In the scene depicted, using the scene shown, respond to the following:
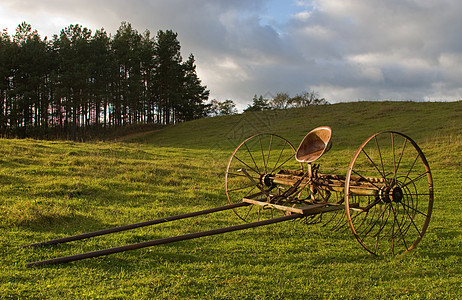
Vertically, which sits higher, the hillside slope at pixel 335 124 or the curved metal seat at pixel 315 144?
the hillside slope at pixel 335 124

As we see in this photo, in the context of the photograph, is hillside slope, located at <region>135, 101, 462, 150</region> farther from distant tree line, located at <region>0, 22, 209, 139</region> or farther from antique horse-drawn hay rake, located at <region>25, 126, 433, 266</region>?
antique horse-drawn hay rake, located at <region>25, 126, 433, 266</region>

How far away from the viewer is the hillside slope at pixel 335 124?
2292 cm

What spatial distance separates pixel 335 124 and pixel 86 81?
24.6m

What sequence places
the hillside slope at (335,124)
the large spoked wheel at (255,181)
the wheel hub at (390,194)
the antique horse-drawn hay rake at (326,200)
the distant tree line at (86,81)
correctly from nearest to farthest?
1. the antique horse-drawn hay rake at (326,200)
2. the wheel hub at (390,194)
3. the large spoked wheel at (255,181)
4. the hillside slope at (335,124)
5. the distant tree line at (86,81)

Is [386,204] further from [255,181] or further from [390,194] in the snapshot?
[255,181]

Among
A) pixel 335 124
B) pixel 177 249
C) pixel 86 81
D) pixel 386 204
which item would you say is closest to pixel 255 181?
pixel 177 249

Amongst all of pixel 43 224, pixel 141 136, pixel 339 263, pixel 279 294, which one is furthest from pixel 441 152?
pixel 141 136

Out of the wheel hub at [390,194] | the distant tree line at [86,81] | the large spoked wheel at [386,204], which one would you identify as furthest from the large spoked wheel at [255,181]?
the distant tree line at [86,81]

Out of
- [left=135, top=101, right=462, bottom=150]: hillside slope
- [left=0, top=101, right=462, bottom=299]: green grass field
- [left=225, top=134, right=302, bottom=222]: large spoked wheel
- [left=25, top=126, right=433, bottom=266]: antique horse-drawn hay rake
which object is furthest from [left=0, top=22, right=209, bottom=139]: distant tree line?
[left=25, top=126, right=433, bottom=266]: antique horse-drawn hay rake

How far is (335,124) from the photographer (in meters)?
28.8

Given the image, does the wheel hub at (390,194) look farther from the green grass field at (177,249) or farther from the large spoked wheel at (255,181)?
the large spoked wheel at (255,181)

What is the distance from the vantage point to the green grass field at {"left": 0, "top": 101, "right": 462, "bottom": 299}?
155 inches

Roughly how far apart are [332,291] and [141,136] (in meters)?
33.8

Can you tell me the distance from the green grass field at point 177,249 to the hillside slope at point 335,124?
37.8 feet
